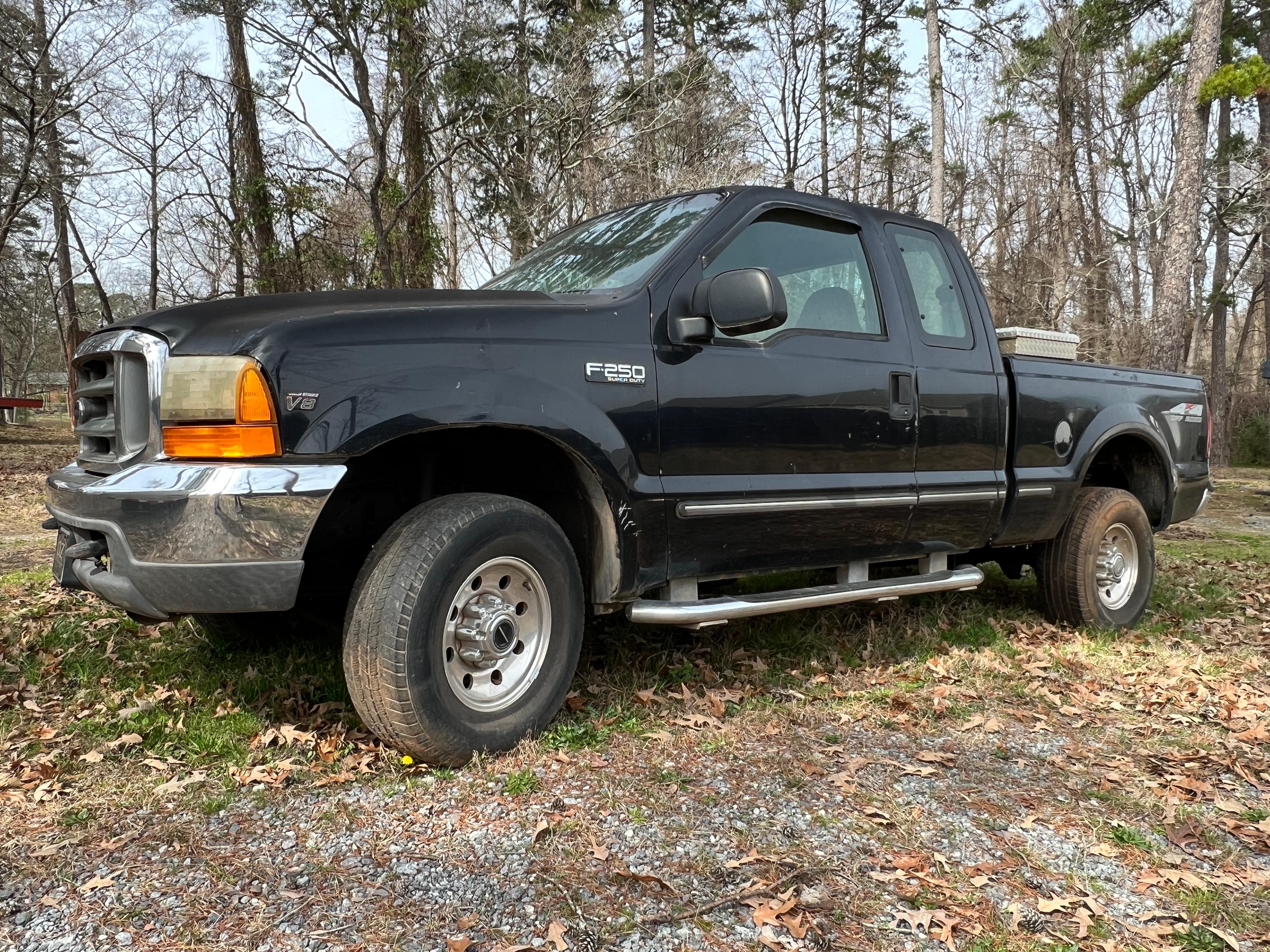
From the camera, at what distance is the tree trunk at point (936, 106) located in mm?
18406

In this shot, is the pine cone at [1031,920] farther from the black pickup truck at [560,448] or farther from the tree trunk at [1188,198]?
the tree trunk at [1188,198]

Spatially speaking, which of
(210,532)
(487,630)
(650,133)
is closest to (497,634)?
(487,630)

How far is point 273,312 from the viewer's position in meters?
2.86

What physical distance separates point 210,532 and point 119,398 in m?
0.62

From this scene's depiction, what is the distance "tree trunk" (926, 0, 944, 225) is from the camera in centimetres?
1841

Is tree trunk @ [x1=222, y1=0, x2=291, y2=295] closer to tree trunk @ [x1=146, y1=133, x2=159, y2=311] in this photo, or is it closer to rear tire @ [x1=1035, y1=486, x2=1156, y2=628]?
tree trunk @ [x1=146, y1=133, x2=159, y2=311]

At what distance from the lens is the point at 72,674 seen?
3.86m

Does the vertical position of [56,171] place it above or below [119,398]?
above

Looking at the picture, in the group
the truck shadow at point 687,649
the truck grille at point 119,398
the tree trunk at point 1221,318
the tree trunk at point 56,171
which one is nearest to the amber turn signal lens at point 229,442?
the truck grille at point 119,398

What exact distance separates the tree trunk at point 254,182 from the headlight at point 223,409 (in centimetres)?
1243

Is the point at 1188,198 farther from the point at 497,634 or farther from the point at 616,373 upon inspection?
the point at 497,634

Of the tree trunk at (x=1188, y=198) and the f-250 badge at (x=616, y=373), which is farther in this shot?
the tree trunk at (x=1188, y=198)

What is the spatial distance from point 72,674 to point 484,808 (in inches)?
86.6

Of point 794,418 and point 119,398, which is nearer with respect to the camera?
point 119,398
